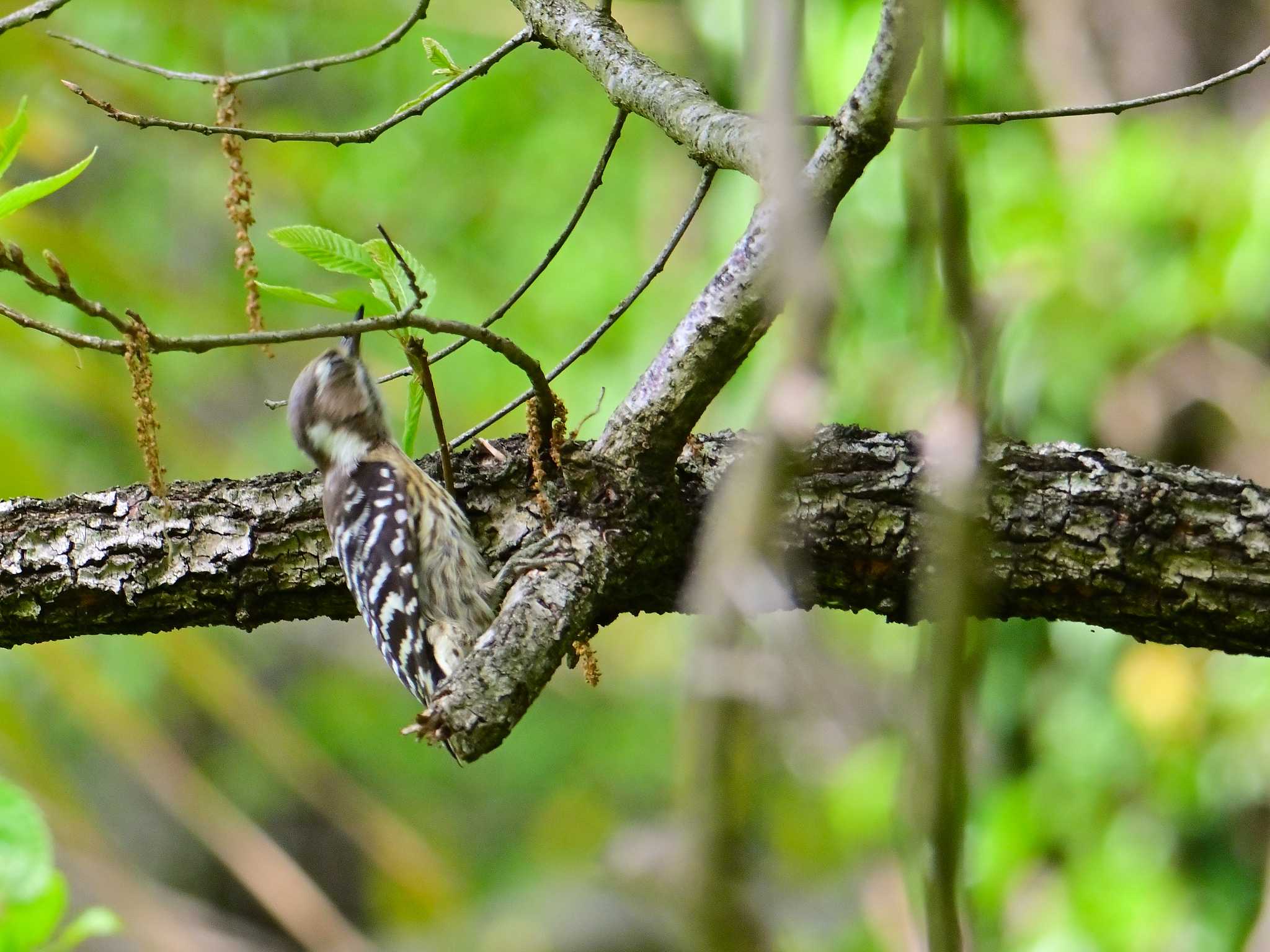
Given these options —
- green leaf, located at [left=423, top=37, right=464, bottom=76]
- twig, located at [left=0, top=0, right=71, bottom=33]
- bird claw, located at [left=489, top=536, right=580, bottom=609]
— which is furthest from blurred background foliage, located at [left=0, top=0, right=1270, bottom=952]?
twig, located at [left=0, top=0, right=71, bottom=33]

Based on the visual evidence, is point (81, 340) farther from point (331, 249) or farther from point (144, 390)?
point (331, 249)

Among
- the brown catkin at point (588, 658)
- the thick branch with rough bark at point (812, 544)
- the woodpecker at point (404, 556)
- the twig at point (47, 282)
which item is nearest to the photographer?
the twig at point (47, 282)

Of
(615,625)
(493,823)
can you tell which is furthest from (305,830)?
(615,625)

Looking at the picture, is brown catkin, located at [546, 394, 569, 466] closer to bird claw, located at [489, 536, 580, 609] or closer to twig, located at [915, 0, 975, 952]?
bird claw, located at [489, 536, 580, 609]

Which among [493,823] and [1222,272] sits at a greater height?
[493,823]

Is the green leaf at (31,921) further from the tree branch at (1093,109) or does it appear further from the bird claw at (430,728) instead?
the tree branch at (1093,109)

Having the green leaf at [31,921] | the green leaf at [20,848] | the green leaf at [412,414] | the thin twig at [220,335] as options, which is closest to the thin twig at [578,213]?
the green leaf at [412,414]

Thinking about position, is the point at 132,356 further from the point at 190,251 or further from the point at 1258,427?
the point at 190,251
